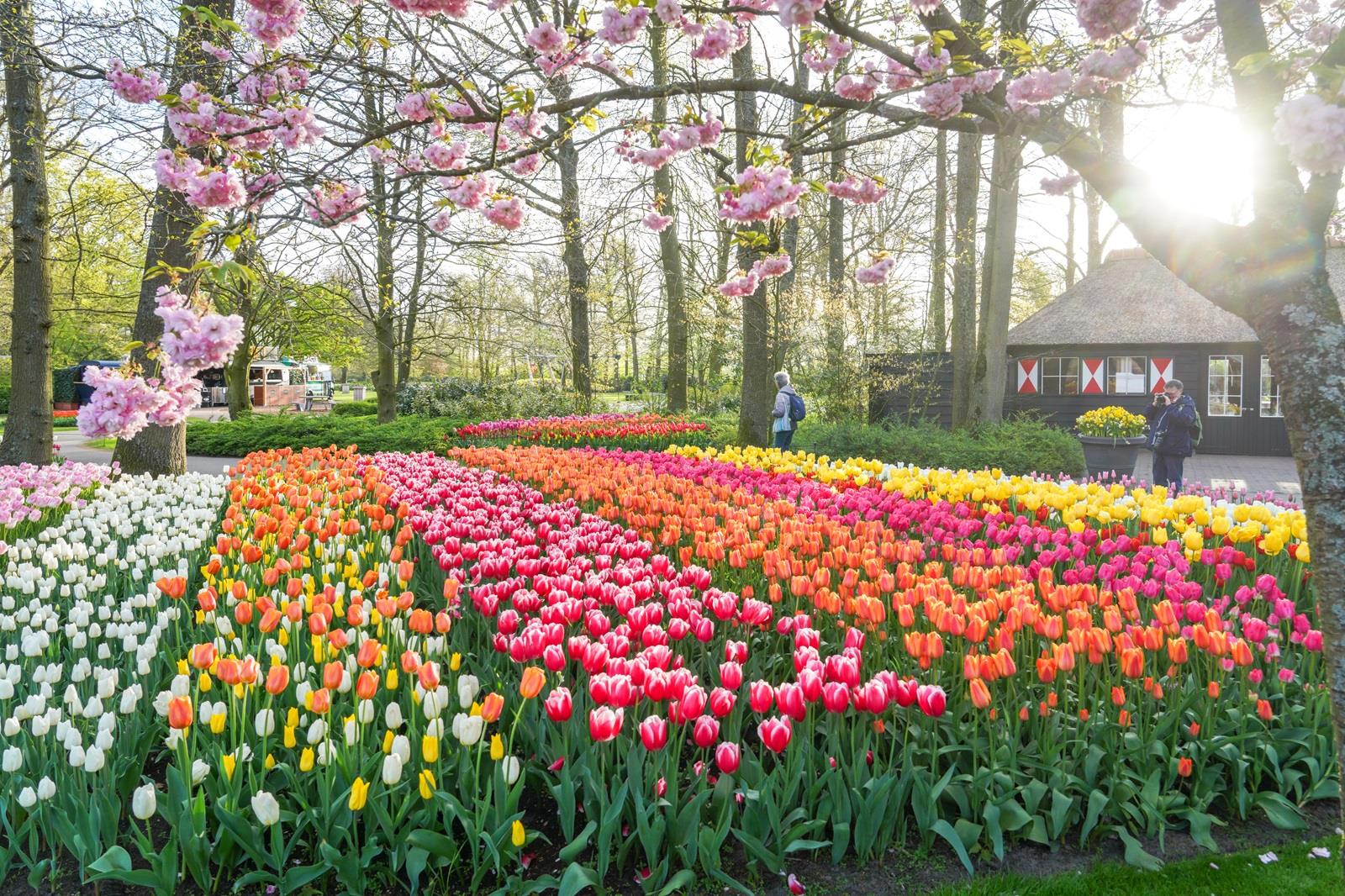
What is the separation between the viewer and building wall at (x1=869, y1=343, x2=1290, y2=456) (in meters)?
17.8

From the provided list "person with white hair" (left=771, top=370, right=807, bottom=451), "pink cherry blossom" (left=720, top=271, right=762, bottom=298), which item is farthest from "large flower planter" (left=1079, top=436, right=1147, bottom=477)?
"pink cherry blossom" (left=720, top=271, right=762, bottom=298)

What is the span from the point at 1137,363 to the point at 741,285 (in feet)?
50.0

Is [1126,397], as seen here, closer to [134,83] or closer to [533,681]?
[134,83]

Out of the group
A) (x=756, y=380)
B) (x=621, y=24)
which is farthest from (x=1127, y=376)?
(x=621, y=24)

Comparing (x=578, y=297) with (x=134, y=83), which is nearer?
(x=134, y=83)

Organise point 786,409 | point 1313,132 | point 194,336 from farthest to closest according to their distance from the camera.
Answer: point 786,409
point 194,336
point 1313,132

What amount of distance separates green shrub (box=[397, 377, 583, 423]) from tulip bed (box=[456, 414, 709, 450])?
12.8 feet

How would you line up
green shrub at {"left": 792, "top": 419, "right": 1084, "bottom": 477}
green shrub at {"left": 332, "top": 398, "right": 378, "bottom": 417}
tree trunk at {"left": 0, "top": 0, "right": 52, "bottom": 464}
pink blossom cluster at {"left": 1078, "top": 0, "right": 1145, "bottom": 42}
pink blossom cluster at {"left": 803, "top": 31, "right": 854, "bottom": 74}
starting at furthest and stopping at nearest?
1. green shrub at {"left": 332, "top": 398, "right": 378, "bottom": 417}
2. green shrub at {"left": 792, "top": 419, "right": 1084, "bottom": 477}
3. tree trunk at {"left": 0, "top": 0, "right": 52, "bottom": 464}
4. pink blossom cluster at {"left": 803, "top": 31, "right": 854, "bottom": 74}
5. pink blossom cluster at {"left": 1078, "top": 0, "right": 1145, "bottom": 42}

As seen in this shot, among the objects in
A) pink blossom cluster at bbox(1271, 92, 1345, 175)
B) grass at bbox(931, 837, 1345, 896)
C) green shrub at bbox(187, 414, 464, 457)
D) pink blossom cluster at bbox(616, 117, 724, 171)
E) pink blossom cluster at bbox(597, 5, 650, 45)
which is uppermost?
pink blossom cluster at bbox(597, 5, 650, 45)

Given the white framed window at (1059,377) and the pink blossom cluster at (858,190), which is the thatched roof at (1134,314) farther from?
the pink blossom cluster at (858,190)

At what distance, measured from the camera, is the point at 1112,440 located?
11.8 m

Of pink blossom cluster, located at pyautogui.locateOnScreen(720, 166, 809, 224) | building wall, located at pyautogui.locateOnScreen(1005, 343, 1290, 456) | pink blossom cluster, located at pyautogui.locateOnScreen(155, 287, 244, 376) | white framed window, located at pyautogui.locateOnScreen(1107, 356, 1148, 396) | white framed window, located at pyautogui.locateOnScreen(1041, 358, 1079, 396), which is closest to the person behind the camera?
pink blossom cluster, located at pyautogui.locateOnScreen(155, 287, 244, 376)

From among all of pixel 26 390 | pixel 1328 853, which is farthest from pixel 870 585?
pixel 26 390

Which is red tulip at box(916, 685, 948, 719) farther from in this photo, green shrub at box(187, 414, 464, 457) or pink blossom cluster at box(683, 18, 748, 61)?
green shrub at box(187, 414, 464, 457)
